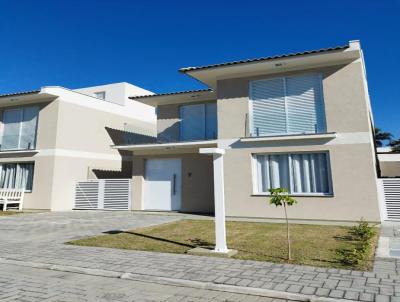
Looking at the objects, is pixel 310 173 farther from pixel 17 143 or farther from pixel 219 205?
pixel 17 143

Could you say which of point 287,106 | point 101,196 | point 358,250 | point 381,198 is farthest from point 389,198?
point 101,196

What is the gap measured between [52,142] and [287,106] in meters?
13.2

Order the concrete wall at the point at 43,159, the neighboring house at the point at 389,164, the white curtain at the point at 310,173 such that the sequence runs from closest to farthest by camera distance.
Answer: the white curtain at the point at 310,173 → the concrete wall at the point at 43,159 → the neighboring house at the point at 389,164

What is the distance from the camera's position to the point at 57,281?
5.14 metres

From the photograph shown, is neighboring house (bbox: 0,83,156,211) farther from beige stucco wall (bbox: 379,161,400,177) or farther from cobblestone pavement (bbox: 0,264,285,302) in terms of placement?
beige stucco wall (bbox: 379,161,400,177)

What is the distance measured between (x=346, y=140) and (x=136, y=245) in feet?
28.5

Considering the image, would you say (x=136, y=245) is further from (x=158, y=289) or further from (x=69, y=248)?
(x=158, y=289)

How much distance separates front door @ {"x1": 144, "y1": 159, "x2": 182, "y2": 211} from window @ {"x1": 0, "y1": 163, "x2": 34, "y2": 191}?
7201mm

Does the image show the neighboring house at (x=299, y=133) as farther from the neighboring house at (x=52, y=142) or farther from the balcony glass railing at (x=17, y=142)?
the balcony glass railing at (x=17, y=142)

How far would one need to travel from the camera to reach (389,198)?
11727 mm

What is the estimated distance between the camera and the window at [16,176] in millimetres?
18359

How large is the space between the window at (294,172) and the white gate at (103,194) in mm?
8155

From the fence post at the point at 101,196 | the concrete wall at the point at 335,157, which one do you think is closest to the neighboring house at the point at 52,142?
the fence post at the point at 101,196

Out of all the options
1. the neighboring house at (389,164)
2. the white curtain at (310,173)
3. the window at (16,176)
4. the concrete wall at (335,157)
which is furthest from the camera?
the neighboring house at (389,164)
